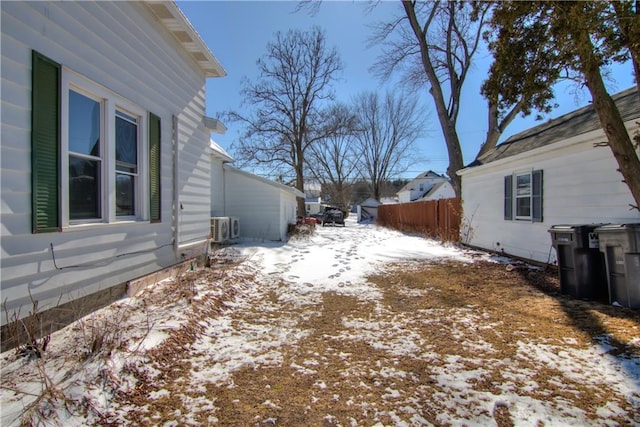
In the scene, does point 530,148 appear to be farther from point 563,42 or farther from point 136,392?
point 136,392

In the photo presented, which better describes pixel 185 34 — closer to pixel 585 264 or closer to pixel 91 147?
pixel 91 147

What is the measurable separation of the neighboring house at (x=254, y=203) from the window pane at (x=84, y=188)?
8.66 meters

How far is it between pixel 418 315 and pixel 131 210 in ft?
13.8

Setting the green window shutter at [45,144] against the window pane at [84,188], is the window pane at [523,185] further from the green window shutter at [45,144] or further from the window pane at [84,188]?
the green window shutter at [45,144]

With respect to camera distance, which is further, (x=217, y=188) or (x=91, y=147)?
(x=217, y=188)

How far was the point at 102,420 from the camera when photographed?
82.7 inches

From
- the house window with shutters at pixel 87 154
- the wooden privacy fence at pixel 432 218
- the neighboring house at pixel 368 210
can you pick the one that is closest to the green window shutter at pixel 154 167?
the house window with shutters at pixel 87 154

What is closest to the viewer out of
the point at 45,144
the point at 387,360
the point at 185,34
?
the point at 45,144

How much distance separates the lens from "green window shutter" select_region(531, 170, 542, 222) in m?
7.63

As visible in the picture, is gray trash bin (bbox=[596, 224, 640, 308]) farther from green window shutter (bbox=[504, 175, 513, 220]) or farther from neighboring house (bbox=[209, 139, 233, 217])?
neighboring house (bbox=[209, 139, 233, 217])

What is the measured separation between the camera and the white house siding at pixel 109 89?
101 inches

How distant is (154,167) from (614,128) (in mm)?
6775

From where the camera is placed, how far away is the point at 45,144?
282 cm

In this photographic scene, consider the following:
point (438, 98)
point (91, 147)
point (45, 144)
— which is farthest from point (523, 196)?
point (45, 144)
